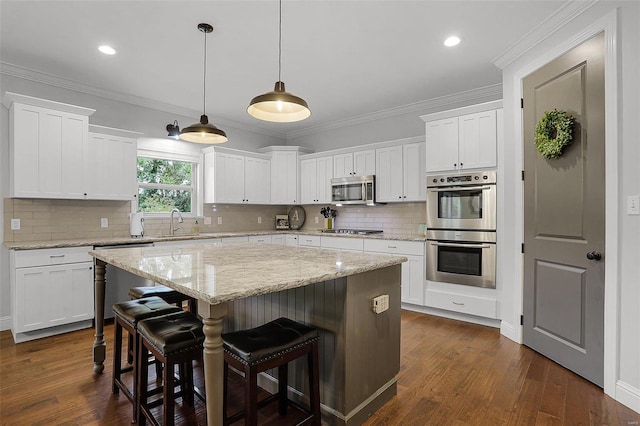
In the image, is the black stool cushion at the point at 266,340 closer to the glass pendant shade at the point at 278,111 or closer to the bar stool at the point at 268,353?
the bar stool at the point at 268,353

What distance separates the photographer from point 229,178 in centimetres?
532

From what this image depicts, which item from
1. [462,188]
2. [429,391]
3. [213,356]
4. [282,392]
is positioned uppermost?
[462,188]

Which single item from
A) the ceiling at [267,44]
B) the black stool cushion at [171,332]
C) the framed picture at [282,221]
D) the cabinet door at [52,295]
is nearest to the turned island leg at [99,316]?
the black stool cushion at [171,332]

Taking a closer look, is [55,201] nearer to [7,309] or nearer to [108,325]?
[7,309]

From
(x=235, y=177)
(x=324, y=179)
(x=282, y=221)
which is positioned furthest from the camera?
(x=282, y=221)

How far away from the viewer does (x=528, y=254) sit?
119 inches

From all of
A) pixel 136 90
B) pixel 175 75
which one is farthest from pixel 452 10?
pixel 136 90

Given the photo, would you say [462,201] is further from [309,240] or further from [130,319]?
[130,319]

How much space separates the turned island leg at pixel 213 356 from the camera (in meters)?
1.28

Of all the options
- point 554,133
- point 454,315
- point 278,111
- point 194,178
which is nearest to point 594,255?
point 554,133

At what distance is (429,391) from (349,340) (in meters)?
0.90

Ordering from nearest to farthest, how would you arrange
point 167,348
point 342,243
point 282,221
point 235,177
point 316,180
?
point 167,348
point 342,243
point 235,177
point 316,180
point 282,221

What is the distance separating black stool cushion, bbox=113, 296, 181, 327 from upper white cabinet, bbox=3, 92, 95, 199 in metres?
2.11

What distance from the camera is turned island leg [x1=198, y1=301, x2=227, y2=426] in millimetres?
1281
